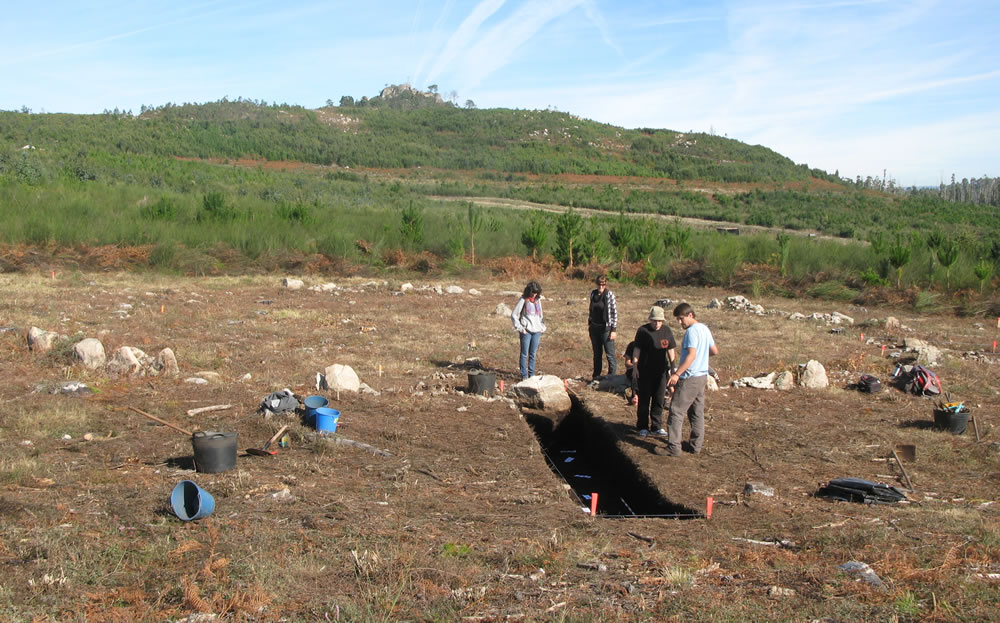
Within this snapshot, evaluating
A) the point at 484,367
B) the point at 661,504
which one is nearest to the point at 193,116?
the point at 484,367

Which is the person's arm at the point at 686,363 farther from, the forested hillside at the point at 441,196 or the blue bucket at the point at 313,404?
the forested hillside at the point at 441,196

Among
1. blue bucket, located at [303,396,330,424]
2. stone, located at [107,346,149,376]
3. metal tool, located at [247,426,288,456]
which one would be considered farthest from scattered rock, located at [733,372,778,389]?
stone, located at [107,346,149,376]

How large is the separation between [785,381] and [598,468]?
10.6ft

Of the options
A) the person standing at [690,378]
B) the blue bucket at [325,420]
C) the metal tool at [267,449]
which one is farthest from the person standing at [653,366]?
the metal tool at [267,449]

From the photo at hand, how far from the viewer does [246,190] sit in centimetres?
3400

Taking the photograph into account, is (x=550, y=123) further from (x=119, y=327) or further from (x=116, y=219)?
(x=119, y=327)

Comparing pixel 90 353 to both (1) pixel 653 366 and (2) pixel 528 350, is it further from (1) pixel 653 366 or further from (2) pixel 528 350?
(1) pixel 653 366

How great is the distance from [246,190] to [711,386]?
28.1 m

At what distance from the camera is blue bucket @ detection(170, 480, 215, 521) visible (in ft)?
17.4

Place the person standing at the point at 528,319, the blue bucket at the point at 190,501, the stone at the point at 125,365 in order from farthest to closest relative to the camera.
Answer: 1. the person standing at the point at 528,319
2. the stone at the point at 125,365
3. the blue bucket at the point at 190,501

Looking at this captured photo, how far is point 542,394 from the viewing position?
31.6 feet

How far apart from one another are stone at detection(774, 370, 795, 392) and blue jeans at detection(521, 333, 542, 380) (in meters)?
3.20

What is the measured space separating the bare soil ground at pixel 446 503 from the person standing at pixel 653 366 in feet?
0.93

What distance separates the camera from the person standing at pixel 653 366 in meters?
8.19
